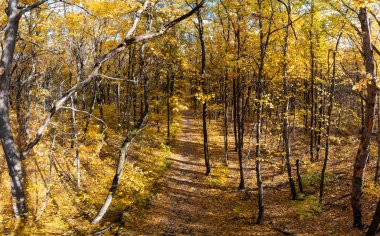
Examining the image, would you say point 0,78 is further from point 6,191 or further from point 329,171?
point 329,171

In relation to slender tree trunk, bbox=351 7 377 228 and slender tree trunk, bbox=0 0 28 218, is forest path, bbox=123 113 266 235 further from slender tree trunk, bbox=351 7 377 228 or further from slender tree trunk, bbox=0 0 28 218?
slender tree trunk, bbox=0 0 28 218

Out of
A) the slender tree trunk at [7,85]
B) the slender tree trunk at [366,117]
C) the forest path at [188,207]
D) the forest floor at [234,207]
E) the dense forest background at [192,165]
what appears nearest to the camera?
the slender tree trunk at [7,85]

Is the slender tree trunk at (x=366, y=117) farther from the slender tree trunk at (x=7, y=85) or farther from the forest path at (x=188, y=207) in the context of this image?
the slender tree trunk at (x=7, y=85)

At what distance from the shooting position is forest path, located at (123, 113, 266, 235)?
513 inches

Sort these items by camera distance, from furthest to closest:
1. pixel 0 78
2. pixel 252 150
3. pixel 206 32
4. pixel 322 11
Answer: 1. pixel 252 150
2. pixel 206 32
3. pixel 322 11
4. pixel 0 78

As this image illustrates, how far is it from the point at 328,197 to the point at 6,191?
1710 centimetres

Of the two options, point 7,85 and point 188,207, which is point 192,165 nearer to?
point 188,207

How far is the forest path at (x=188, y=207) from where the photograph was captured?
1302 centimetres

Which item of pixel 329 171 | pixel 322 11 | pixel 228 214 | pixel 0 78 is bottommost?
pixel 228 214

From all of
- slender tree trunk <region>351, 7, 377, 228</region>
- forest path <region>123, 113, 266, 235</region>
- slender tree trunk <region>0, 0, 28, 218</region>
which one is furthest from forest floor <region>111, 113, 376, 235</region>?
slender tree trunk <region>0, 0, 28, 218</region>

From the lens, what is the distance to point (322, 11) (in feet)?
40.0

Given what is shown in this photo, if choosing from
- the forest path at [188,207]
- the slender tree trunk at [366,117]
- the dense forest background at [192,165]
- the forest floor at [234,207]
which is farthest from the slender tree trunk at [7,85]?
the slender tree trunk at [366,117]

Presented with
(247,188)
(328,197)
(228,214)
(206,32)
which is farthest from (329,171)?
(206,32)

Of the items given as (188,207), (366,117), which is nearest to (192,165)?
(188,207)
